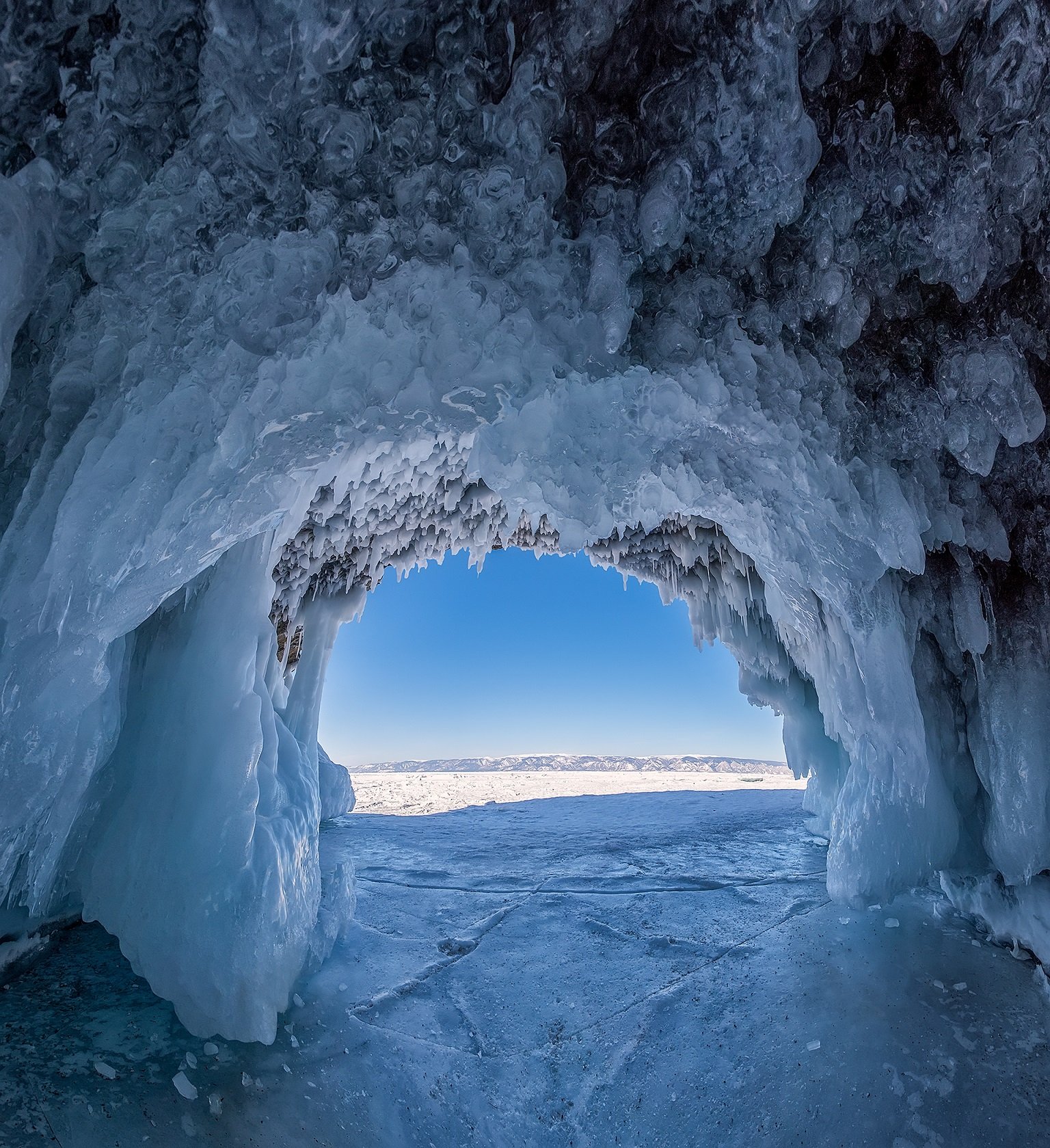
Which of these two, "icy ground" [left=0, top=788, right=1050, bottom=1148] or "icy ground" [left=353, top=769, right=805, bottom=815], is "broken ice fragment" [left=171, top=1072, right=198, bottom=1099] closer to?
"icy ground" [left=0, top=788, right=1050, bottom=1148]

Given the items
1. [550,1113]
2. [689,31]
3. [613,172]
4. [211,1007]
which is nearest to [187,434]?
[613,172]

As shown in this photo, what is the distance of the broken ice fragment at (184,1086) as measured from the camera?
101 inches

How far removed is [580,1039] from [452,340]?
11.3 ft

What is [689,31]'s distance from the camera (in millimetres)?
2199

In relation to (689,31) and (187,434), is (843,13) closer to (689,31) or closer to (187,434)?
(689,31)

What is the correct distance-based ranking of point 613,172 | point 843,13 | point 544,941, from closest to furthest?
point 843,13 < point 613,172 < point 544,941

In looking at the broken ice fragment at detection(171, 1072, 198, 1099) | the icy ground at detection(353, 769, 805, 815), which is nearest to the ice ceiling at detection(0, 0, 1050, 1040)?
the broken ice fragment at detection(171, 1072, 198, 1099)

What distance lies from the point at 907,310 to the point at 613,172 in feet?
5.20

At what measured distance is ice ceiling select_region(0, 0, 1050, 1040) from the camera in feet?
7.22

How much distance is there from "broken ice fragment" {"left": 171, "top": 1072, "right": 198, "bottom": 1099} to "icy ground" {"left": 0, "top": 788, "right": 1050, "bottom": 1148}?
0.04 feet

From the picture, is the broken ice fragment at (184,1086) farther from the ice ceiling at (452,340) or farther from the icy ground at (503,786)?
the icy ground at (503,786)

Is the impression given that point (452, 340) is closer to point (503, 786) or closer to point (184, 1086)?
point (184, 1086)

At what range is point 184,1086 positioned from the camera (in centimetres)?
261

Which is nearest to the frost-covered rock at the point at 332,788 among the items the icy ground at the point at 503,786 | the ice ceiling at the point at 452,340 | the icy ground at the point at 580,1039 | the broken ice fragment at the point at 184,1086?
the icy ground at the point at 503,786
